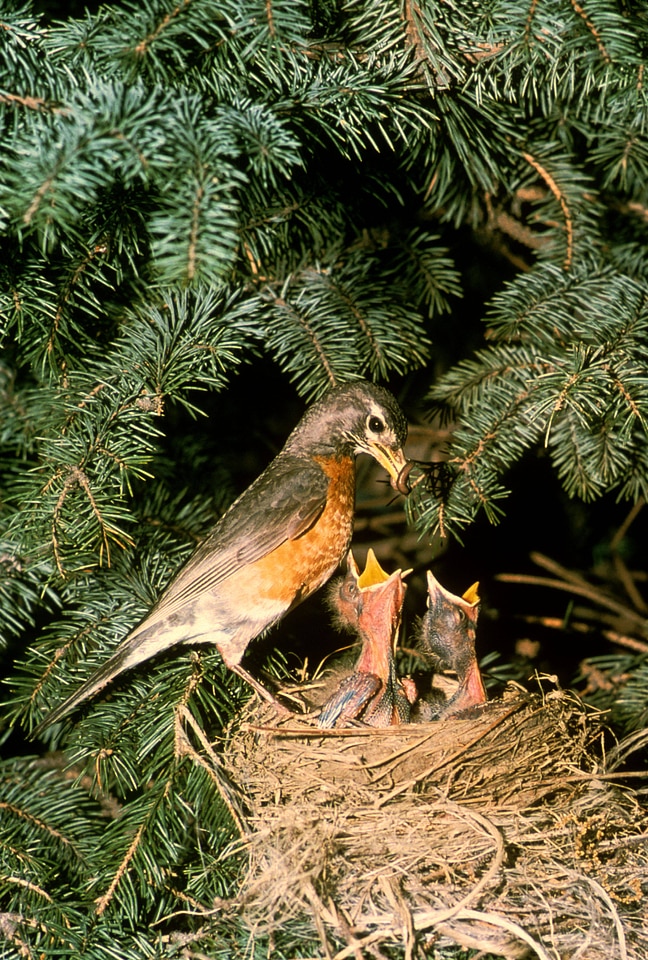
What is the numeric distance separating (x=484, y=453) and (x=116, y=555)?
1109 mm

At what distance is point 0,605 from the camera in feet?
8.35

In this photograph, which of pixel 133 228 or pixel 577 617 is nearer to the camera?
pixel 133 228

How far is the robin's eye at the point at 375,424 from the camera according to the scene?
2.83m

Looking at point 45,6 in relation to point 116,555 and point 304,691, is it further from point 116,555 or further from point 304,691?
point 304,691

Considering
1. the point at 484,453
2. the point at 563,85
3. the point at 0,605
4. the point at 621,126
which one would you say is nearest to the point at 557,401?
the point at 484,453

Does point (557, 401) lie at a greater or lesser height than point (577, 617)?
greater

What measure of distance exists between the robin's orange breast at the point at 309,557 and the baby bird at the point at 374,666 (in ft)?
0.47

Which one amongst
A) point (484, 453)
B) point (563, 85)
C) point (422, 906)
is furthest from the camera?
point (484, 453)

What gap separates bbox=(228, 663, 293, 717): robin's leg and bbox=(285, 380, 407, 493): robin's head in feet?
2.30

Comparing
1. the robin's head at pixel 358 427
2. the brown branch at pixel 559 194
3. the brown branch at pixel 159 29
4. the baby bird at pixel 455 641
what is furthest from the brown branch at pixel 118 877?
the brown branch at pixel 559 194

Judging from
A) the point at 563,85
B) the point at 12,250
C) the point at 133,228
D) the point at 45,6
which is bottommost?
the point at 563,85

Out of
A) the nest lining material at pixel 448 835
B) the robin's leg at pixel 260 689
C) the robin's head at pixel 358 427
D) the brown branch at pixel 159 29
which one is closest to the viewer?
the brown branch at pixel 159 29

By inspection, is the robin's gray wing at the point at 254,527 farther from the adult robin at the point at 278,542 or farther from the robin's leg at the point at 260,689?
the robin's leg at the point at 260,689

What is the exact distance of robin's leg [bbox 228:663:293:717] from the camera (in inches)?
102
